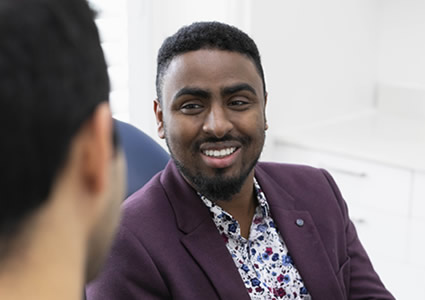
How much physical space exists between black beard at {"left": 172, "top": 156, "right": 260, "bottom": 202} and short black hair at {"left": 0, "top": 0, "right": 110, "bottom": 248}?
2.73 feet

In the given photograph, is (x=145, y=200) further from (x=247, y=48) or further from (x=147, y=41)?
(x=147, y=41)

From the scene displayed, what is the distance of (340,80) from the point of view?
3.15 m

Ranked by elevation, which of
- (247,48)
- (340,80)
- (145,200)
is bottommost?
(340,80)

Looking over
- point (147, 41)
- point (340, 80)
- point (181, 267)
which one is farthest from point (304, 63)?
point (181, 267)

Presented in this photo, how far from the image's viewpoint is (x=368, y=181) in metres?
2.68

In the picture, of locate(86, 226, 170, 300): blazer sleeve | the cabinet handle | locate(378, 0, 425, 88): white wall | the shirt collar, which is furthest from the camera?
locate(378, 0, 425, 88): white wall

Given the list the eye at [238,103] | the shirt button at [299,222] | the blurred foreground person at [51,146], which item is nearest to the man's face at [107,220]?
the blurred foreground person at [51,146]

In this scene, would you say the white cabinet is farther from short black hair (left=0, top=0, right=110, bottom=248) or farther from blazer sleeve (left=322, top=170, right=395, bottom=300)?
short black hair (left=0, top=0, right=110, bottom=248)

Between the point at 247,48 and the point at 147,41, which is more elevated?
the point at 247,48

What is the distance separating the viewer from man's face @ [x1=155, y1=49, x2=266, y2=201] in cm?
141

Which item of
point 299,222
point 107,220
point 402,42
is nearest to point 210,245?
point 299,222

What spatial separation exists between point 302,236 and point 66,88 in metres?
1.02

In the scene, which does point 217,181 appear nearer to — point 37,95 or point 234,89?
point 234,89

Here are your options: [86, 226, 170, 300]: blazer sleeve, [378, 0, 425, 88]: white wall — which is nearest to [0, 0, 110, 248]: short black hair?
[86, 226, 170, 300]: blazer sleeve
